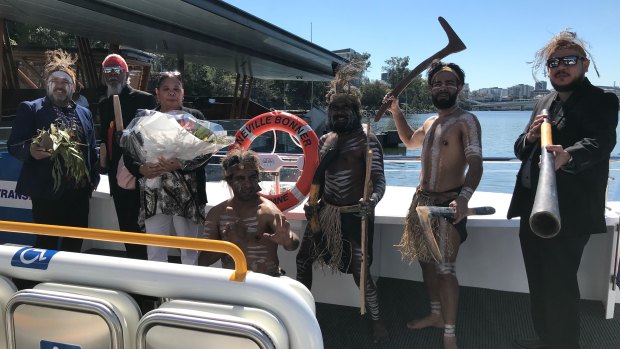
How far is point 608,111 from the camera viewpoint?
1.96 meters

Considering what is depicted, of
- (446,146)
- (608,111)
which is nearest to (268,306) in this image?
(446,146)

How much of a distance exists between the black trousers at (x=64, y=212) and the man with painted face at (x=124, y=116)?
214 mm

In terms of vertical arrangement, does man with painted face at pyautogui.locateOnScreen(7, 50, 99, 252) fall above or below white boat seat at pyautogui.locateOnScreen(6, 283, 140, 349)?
above

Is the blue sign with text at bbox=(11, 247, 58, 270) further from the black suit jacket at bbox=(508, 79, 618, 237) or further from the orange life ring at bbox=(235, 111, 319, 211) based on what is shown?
the black suit jacket at bbox=(508, 79, 618, 237)

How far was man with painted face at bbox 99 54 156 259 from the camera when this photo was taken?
9.09 feet

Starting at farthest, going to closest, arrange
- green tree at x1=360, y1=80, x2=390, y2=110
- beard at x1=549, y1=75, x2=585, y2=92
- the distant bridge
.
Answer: green tree at x1=360, y1=80, x2=390, y2=110
the distant bridge
beard at x1=549, y1=75, x2=585, y2=92

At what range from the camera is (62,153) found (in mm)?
2572

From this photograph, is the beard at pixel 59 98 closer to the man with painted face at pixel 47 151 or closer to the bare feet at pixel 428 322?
the man with painted face at pixel 47 151

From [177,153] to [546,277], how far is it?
73.3 inches

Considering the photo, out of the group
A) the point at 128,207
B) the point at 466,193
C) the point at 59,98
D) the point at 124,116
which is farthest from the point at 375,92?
the point at 59,98

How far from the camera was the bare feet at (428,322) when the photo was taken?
2721 mm

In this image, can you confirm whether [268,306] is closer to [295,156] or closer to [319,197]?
[319,197]

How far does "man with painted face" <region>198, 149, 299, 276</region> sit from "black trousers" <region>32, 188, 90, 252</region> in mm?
1130

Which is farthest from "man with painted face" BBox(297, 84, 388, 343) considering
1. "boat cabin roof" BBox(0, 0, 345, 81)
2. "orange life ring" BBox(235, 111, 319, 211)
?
"boat cabin roof" BBox(0, 0, 345, 81)
